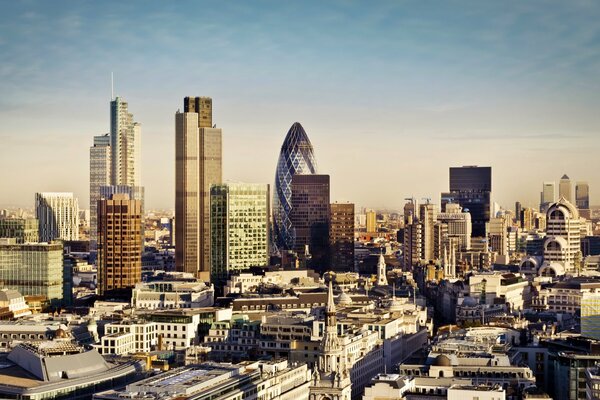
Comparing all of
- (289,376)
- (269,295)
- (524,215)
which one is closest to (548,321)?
(269,295)

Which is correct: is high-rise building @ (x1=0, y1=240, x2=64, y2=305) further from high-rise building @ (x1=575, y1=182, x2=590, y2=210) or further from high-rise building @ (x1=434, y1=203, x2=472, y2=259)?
high-rise building @ (x1=575, y1=182, x2=590, y2=210)

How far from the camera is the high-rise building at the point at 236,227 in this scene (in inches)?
4309

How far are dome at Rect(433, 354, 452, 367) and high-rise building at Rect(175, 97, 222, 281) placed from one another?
228ft

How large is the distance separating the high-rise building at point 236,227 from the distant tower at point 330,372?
53951 mm

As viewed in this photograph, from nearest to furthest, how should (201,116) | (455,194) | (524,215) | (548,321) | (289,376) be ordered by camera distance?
(289,376) < (548,321) < (201,116) < (455,194) < (524,215)

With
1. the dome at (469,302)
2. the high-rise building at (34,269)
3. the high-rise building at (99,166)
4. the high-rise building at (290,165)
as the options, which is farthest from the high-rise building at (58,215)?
the dome at (469,302)

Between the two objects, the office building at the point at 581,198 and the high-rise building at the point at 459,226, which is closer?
the high-rise building at the point at 459,226

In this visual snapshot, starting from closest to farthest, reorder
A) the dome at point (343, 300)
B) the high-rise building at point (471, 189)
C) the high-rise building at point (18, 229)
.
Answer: the dome at point (343, 300) → the high-rise building at point (18, 229) → the high-rise building at point (471, 189)

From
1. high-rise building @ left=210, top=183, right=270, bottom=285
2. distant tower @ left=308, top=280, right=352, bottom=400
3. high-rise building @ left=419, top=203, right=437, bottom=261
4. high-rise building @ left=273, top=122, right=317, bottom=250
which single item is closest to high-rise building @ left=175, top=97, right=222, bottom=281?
high-rise building @ left=210, top=183, right=270, bottom=285

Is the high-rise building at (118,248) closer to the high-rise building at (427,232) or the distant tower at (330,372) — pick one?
the high-rise building at (427,232)

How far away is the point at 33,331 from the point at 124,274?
104ft

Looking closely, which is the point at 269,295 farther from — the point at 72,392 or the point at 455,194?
the point at 455,194

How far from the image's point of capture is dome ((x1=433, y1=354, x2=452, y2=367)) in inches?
2105

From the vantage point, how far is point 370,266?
13100 cm
